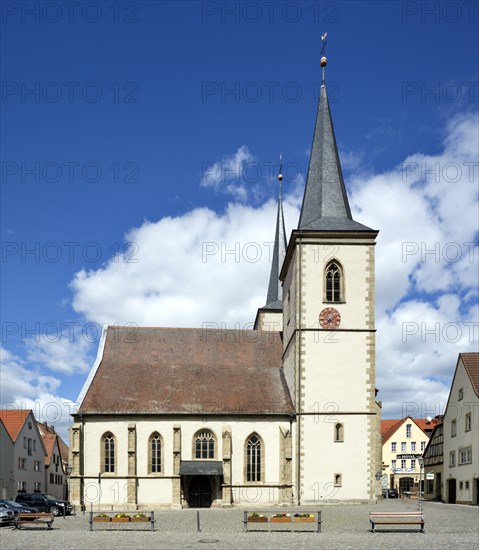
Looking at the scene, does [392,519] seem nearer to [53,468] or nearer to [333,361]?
[333,361]

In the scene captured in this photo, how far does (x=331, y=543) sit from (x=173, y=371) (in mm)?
21910

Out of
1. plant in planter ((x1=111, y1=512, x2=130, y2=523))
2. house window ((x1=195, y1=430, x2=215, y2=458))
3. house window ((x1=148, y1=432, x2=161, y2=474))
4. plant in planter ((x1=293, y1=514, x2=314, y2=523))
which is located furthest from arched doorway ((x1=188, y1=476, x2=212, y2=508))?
plant in planter ((x1=293, y1=514, x2=314, y2=523))

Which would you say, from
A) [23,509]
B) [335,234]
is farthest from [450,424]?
[23,509]

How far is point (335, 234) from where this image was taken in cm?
3694

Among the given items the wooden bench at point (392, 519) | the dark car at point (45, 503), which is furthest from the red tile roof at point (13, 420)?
the wooden bench at point (392, 519)

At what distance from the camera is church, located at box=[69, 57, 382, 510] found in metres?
35.3

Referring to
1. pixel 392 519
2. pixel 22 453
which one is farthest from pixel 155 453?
pixel 22 453

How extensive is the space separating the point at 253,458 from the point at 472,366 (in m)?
16.8

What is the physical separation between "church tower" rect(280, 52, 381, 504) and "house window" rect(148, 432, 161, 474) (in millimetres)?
7148

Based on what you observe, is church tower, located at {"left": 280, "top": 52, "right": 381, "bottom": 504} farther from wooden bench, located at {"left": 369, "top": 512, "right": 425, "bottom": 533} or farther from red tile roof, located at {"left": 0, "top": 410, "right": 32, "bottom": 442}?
red tile roof, located at {"left": 0, "top": 410, "right": 32, "bottom": 442}

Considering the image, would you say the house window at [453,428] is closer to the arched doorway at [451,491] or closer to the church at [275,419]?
the arched doorway at [451,491]

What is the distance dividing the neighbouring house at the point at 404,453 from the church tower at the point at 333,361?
43.1m

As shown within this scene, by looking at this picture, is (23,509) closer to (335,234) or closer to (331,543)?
(331,543)

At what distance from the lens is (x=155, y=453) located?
119ft
